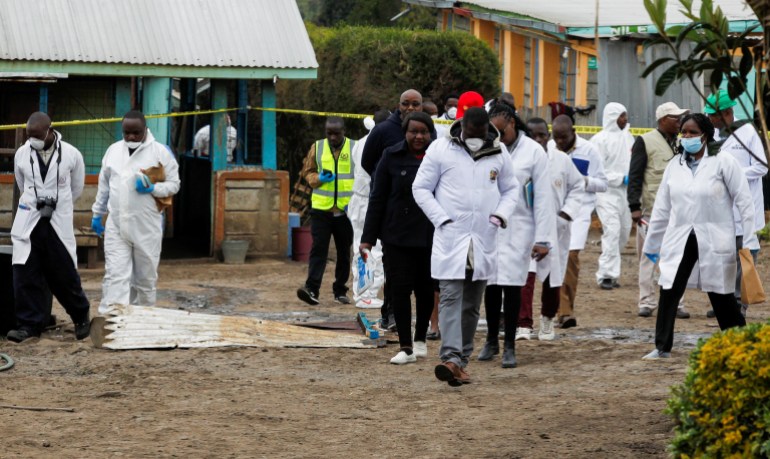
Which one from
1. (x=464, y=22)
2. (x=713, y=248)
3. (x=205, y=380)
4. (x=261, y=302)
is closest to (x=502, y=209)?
(x=713, y=248)

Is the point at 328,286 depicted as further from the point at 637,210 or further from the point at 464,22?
the point at 464,22

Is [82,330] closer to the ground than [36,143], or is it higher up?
closer to the ground

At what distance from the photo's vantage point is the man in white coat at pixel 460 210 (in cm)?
921

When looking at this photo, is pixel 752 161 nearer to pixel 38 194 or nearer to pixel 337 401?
pixel 337 401

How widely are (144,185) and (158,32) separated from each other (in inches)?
236

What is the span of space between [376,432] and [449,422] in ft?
1.52

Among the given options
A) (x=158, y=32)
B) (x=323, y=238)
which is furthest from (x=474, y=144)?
(x=158, y=32)

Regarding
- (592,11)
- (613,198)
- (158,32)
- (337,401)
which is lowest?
(337,401)

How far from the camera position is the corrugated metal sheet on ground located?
16.7m

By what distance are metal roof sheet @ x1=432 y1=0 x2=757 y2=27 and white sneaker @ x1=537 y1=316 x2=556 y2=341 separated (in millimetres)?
9611

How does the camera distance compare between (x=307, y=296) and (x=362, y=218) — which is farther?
(x=307, y=296)

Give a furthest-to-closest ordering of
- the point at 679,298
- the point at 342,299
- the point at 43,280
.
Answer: the point at 342,299 < the point at 43,280 < the point at 679,298

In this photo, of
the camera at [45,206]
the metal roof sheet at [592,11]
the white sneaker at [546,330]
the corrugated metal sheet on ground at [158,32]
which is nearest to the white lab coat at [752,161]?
the white sneaker at [546,330]

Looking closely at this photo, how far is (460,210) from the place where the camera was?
9242mm
